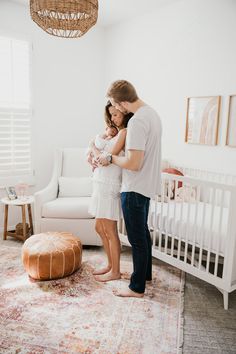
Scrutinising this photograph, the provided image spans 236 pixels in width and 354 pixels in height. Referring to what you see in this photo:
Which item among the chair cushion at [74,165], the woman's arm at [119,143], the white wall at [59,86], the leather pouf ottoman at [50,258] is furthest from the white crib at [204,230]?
the white wall at [59,86]

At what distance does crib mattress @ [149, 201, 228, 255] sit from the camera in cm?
216

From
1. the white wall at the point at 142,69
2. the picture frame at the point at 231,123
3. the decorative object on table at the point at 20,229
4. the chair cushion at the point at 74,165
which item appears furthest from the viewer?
the chair cushion at the point at 74,165

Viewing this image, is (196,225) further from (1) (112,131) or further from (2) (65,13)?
(2) (65,13)

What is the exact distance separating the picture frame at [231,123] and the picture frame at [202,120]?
12cm

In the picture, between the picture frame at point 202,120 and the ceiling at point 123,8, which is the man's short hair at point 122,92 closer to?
the picture frame at point 202,120

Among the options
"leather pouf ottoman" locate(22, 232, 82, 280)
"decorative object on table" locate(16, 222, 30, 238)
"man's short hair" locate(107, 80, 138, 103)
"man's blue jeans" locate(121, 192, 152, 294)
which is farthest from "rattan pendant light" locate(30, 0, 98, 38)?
"decorative object on table" locate(16, 222, 30, 238)

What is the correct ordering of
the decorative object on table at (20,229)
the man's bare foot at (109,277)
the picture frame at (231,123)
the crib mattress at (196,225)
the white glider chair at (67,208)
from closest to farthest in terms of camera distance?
the crib mattress at (196,225), the man's bare foot at (109,277), the picture frame at (231,123), the white glider chair at (67,208), the decorative object on table at (20,229)

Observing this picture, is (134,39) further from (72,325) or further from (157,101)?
(72,325)

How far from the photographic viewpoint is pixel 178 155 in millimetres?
3383

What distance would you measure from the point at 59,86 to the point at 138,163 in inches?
88.0

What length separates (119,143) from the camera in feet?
7.07

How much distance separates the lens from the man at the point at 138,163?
1.93m

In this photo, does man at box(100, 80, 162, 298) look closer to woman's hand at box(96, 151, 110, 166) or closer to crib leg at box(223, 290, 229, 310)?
woman's hand at box(96, 151, 110, 166)

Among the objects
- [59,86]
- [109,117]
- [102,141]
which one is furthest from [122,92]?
[59,86]
